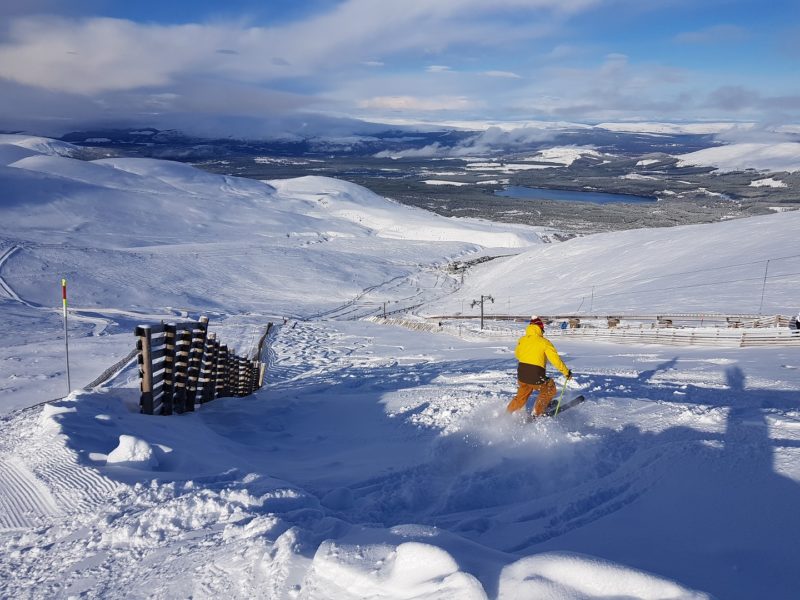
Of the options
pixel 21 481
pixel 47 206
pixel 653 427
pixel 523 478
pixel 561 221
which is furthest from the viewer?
pixel 561 221

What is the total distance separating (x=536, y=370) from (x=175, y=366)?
473cm

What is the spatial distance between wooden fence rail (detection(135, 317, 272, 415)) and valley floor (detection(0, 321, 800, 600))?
366 millimetres

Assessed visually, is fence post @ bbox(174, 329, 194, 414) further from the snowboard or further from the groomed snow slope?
the groomed snow slope

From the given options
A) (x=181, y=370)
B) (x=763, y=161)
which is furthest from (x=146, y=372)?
(x=763, y=161)

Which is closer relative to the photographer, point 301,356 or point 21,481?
point 21,481

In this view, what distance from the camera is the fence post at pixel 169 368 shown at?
793 centimetres

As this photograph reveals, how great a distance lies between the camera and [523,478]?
560 cm

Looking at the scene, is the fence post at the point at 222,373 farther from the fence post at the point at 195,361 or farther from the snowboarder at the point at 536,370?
the snowboarder at the point at 536,370

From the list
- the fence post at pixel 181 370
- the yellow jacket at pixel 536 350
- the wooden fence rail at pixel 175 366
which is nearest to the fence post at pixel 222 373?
the wooden fence rail at pixel 175 366

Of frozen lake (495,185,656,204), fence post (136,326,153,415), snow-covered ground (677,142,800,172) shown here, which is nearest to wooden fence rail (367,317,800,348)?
fence post (136,326,153,415)

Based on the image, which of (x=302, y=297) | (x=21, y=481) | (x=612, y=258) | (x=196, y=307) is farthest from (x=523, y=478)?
(x=612, y=258)

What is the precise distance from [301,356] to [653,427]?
13.6m

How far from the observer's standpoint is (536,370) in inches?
288

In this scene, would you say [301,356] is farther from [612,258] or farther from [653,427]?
[612,258]
